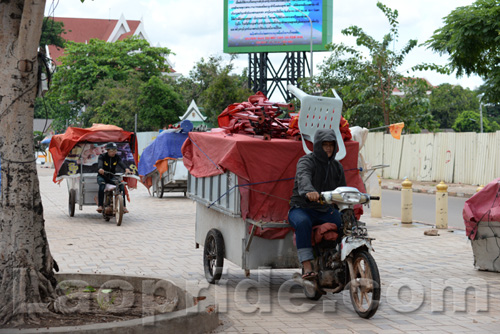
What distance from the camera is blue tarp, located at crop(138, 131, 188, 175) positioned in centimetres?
2102

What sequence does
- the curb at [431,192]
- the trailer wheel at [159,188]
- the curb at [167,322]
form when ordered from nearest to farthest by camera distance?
the curb at [167,322] < the trailer wheel at [159,188] < the curb at [431,192]

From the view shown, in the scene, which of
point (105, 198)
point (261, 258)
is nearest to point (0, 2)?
point (261, 258)

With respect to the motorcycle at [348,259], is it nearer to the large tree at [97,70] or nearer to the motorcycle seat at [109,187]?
the motorcycle seat at [109,187]

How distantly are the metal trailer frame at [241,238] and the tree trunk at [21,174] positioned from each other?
2110 millimetres

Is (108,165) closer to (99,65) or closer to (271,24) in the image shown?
(271,24)

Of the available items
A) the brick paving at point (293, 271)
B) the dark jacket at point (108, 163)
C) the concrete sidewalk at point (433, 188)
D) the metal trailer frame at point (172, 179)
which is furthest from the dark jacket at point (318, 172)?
the concrete sidewalk at point (433, 188)

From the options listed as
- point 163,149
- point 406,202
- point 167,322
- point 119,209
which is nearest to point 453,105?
point 163,149

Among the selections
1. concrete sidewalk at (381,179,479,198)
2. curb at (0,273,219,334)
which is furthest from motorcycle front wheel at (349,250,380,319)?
concrete sidewalk at (381,179,479,198)

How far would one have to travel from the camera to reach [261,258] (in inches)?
297

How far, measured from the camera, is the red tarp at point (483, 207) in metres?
8.85

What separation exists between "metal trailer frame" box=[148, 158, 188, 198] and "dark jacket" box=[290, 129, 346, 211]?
525 inches

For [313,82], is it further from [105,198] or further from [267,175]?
[267,175]

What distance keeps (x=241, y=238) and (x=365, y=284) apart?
5.65ft

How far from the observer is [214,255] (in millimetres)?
8328
